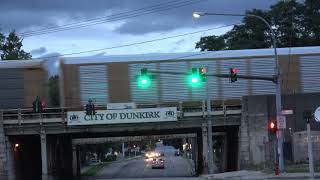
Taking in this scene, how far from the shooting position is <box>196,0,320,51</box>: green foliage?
3292 inches

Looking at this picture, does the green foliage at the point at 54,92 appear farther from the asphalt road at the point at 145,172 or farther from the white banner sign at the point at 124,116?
the asphalt road at the point at 145,172

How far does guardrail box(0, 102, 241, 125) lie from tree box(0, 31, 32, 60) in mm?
43071

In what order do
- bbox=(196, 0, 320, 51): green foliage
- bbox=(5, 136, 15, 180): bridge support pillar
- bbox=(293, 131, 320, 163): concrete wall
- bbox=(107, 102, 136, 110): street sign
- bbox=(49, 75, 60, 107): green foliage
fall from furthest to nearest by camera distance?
bbox=(196, 0, 320, 51): green foliage < bbox=(49, 75, 60, 107): green foliage < bbox=(5, 136, 15, 180): bridge support pillar < bbox=(107, 102, 136, 110): street sign < bbox=(293, 131, 320, 163): concrete wall

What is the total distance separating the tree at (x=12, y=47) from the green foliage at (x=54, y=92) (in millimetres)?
39935

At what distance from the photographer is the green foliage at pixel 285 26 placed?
8362 centimetres

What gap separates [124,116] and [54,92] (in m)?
7.53

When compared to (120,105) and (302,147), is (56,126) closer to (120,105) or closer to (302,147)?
(120,105)

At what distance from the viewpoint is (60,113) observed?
4850 cm

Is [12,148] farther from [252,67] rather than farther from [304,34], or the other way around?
[304,34]

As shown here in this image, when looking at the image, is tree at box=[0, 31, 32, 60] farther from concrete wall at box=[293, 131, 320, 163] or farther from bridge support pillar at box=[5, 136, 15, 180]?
concrete wall at box=[293, 131, 320, 163]

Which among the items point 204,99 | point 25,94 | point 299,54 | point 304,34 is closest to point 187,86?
point 204,99

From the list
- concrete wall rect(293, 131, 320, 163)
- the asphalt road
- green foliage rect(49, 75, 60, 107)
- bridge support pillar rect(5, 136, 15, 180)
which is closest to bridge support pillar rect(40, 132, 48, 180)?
bridge support pillar rect(5, 136, 15, 180)

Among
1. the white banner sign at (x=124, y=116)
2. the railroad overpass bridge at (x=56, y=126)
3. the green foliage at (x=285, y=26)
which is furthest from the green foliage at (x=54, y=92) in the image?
the green foliage at (x=285, y=26)

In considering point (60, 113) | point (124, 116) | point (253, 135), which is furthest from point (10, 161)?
point (253, 135)
